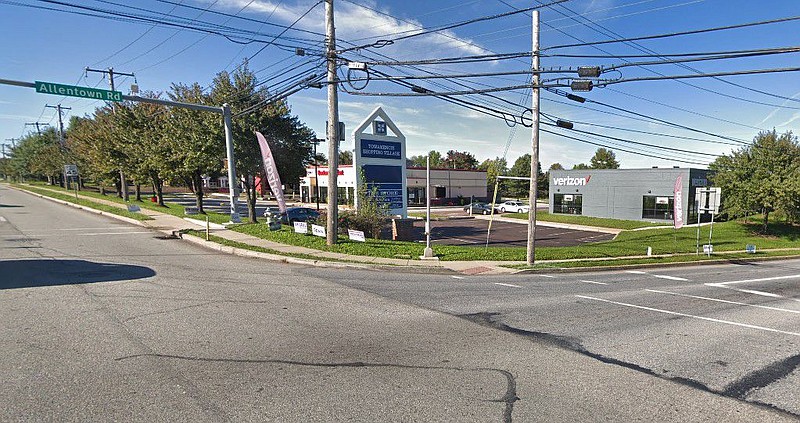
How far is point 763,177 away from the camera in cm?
2891

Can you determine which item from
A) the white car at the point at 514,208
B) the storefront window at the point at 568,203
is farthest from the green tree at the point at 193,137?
the storefront window at the point at 568,203

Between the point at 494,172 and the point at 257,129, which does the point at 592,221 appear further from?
the point at 494,172

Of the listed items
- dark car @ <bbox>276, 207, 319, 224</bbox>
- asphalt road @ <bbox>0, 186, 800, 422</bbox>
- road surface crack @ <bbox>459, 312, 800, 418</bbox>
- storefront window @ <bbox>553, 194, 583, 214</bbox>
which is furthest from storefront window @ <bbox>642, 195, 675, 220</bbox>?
road surface crack @ <bbox>459, 312, 800, 418</bbox>

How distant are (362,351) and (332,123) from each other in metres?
11.2

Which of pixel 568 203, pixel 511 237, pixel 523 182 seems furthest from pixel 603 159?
pixel 511 237

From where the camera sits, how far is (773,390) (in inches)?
175

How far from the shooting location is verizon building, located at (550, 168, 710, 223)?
35.9m

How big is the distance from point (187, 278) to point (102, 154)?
28990mm

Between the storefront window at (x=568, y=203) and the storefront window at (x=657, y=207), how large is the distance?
6.12 metres

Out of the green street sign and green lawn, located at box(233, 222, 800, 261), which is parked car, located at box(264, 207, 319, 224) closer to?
green lawn, located at box(233, 222, 800, 261)

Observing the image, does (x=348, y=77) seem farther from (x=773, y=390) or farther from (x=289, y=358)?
(x=773, y=390)

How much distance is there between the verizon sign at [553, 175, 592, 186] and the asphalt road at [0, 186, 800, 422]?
3347 cm

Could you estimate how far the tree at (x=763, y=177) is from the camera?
27281 mm

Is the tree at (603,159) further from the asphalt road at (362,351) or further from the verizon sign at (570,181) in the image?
the asphalt road at (362,351)
